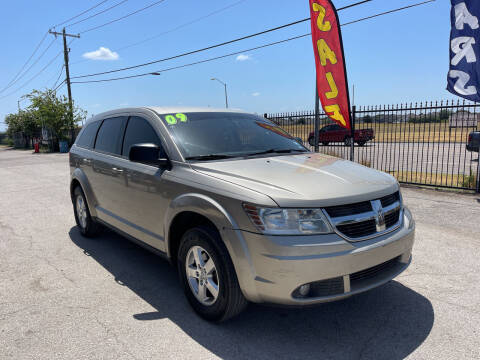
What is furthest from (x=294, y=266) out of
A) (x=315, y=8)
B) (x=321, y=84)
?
(x=315, y=8)

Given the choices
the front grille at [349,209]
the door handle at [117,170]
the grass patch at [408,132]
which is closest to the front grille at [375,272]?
the front grille at [349,209]

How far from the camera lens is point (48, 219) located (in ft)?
21.6

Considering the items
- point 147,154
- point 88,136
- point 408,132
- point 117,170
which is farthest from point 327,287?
point 408,132

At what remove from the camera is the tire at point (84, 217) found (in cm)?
520

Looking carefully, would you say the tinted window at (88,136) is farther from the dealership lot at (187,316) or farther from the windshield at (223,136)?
the windshield at (223,136)

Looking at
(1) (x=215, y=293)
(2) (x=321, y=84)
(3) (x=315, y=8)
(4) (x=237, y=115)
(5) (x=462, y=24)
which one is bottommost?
(1) (x=215, y=293)

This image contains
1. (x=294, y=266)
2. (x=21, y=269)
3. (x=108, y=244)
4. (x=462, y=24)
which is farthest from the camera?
(x=462, y=24)

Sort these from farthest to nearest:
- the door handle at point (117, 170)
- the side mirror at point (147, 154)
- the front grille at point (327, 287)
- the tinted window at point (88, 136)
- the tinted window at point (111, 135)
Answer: the tinted window at point (88, 136)
the tinted window at point (111, 135)
the door handle at point (117, 170)
the side mirror at point (147, 154)
the front grille at point (327, 287)

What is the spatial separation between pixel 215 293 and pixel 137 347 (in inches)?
26.6

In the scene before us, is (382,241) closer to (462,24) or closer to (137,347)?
(137,347)

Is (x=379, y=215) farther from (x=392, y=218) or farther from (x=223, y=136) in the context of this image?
(x=223, y=136)

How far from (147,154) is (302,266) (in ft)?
5.49

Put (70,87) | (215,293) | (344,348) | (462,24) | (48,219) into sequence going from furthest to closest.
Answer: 1. (70,87)
2. (462,24)
3. (48,219)
4. (215,293)
5. (344,348)

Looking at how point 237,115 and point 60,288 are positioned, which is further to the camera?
point 237,115
